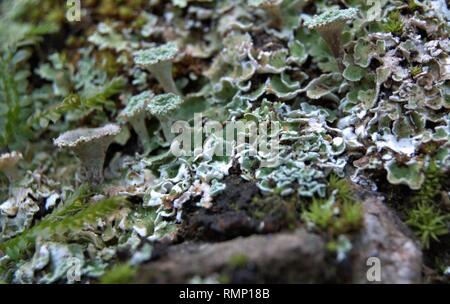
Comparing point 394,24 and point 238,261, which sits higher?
point 394,24

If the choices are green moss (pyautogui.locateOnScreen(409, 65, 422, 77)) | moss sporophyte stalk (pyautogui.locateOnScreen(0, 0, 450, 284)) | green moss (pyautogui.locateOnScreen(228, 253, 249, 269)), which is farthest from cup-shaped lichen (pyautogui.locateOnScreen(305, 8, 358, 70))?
green moss (pyautogui.locateOnScreen(228, 253, 249, 269))

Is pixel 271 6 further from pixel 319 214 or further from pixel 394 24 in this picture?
pixel 319 214

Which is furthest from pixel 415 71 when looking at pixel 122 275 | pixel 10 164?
pixel 10 164

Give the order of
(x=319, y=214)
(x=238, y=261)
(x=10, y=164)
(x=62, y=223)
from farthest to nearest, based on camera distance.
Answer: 1. (x=10, y=164)
2. (x=62, y=223)
3. (x=319, y=214)
4. (x=238, y=261)

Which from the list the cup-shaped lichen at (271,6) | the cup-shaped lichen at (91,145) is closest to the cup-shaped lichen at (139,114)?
the cup-shaped lichen at (91,145)

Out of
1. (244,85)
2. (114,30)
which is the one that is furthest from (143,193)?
(114,30)

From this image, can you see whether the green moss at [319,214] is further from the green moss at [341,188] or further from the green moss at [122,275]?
the green moss at [122,275]
